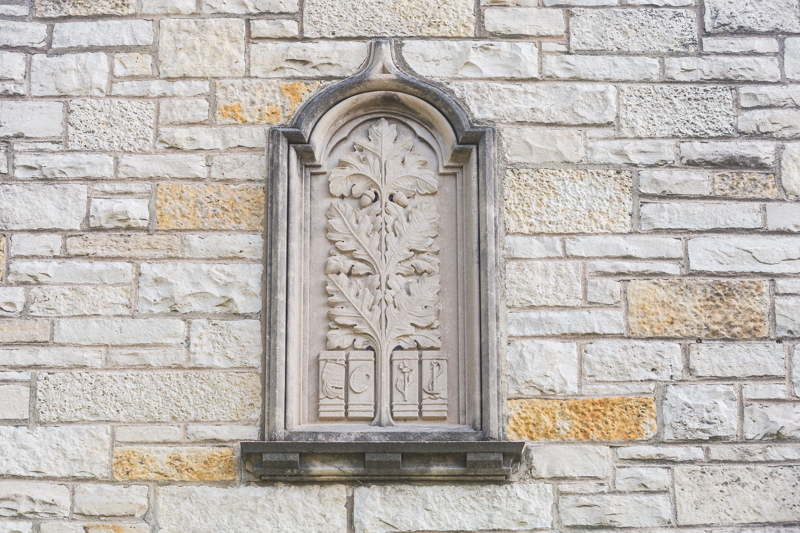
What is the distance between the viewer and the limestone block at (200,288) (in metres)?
3.49

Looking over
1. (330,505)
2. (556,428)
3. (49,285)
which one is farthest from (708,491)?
(49,285)

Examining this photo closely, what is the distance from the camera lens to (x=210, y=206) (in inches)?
141

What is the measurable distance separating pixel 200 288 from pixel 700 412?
7.16ft

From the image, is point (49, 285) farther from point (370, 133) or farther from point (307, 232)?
point (370, 133)

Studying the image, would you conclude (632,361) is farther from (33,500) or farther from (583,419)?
(33,500)

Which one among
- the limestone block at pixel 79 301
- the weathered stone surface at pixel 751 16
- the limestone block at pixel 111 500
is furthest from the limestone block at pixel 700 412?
the limestone block at pixel 79 301

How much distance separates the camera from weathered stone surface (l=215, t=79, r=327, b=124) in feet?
12.0

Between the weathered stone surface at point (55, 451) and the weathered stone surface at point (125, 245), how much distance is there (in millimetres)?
748

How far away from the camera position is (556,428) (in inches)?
133

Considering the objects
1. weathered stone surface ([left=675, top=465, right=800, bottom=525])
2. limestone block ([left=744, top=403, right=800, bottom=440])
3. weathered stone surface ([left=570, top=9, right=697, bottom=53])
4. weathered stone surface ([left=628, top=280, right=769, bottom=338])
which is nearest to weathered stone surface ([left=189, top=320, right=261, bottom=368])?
weathered stone surface ([left=628, top=280, right=769, bottom=338])

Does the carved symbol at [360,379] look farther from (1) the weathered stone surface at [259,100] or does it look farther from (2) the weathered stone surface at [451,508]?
(1) the weathered stone surface at [259,100]

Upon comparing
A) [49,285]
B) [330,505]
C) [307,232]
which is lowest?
[330,505]

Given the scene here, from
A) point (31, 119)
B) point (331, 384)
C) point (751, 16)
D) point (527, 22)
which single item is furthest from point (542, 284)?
point (31, 119)

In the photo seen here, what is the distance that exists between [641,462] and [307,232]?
1733 mm
